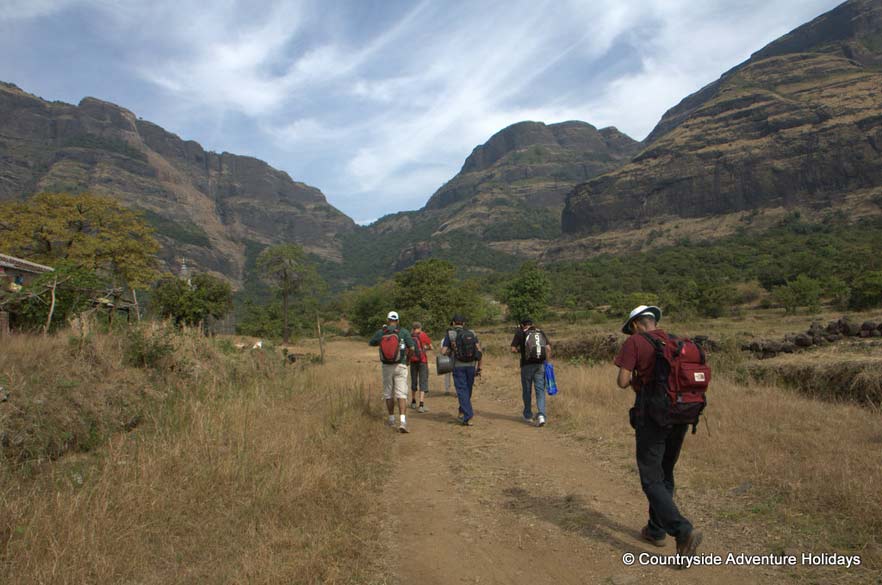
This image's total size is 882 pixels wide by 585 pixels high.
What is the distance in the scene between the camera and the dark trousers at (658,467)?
3.71 meters

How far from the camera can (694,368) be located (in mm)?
3750

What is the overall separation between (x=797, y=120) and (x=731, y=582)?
451 feet

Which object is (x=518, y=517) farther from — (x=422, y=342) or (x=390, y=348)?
(x=422, y=342)

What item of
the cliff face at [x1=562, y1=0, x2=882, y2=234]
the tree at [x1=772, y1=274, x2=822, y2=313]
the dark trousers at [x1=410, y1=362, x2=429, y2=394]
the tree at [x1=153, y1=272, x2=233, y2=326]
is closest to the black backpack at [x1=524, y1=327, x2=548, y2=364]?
the dark trousers at [x1=410, y1=362, x2=429, y2=394]

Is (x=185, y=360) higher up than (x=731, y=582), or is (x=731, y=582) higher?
(x=185, y=360)

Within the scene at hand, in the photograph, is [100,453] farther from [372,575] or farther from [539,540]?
[539,540]

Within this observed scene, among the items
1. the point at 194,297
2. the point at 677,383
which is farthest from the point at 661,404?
the point at 194,297

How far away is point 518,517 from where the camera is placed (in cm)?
452

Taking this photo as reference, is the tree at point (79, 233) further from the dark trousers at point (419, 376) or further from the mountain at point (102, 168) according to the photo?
the mountain at point (102, 168)

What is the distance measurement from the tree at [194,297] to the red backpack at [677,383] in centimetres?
3400

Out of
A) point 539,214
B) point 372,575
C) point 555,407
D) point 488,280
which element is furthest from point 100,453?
point 539,214

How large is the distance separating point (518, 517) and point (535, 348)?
4077 mm

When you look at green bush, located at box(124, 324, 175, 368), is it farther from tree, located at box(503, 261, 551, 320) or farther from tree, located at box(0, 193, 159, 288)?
tree, located at box(503, 261, 551, 320)

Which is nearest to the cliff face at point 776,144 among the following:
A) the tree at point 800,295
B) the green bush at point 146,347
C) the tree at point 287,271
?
the tree at point 800,295
